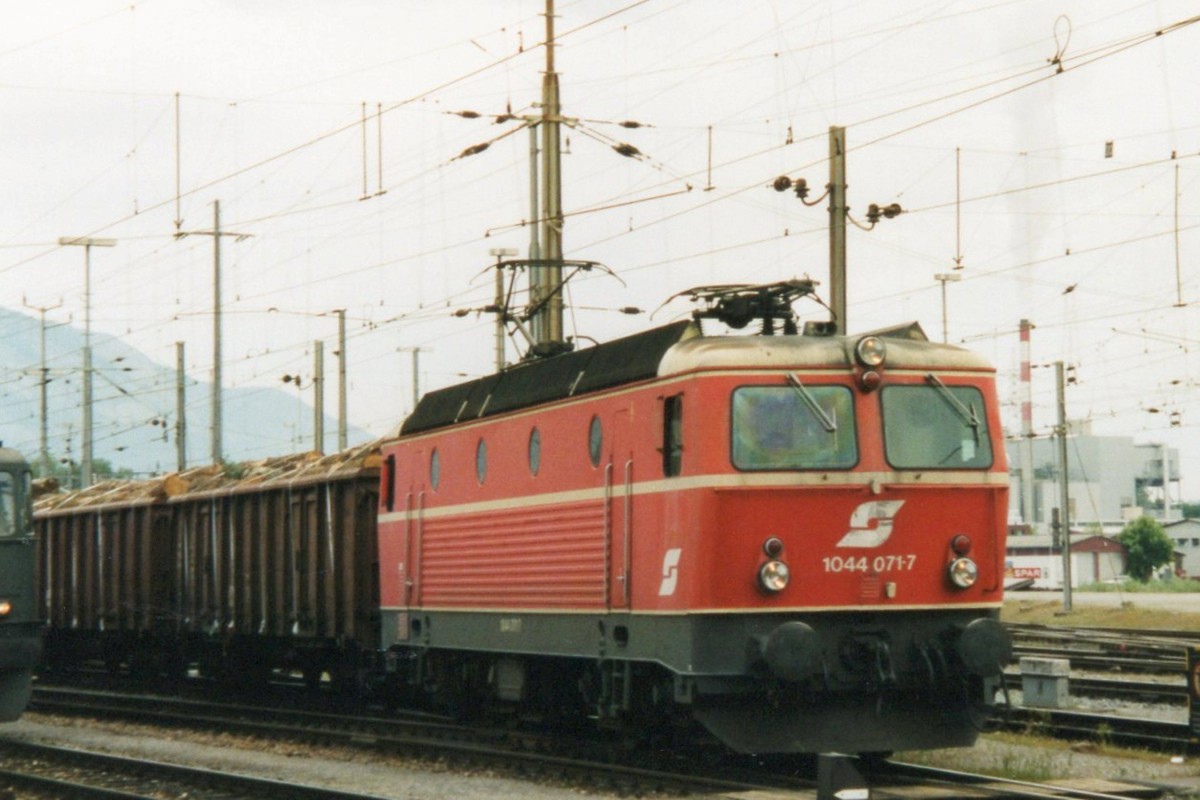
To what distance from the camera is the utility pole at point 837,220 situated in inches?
909

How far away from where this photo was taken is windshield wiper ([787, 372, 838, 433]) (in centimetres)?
1385

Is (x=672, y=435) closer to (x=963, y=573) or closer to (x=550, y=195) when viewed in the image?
(x=963, y=573)

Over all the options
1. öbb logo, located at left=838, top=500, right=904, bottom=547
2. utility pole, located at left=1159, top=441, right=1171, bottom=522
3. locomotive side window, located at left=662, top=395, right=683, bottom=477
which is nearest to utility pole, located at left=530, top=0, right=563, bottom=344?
locomotive side window, located at left=662, top=395, right=683, bottom=477

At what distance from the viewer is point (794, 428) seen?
13.8m

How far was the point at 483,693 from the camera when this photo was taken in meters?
18.7

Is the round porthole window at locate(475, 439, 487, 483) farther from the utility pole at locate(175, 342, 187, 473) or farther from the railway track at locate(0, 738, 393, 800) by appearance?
the utility pole at locate(175, 342, 187, 473)

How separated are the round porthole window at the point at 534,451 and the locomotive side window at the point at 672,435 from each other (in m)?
2.54

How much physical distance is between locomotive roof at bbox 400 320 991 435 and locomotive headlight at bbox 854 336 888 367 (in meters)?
0.08

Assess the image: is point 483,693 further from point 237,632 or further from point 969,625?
point 237,632

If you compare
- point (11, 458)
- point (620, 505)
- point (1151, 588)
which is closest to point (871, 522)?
point (620, 505)

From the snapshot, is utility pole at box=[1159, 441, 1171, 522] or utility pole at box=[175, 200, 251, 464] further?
utility pole at box=[1159, 441, 1171, 522]

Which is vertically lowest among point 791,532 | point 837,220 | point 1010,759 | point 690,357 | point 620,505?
point 1010,759

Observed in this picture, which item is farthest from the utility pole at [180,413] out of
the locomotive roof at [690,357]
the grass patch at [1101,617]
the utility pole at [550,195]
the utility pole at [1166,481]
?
the utility pole at [1166,481]

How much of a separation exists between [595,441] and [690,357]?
1.83 metres
